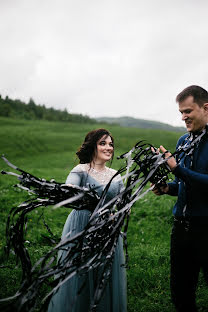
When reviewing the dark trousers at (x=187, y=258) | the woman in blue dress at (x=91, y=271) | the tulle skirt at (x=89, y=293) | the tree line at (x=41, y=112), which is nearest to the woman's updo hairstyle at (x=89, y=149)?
the woman in blue dress at (x=91, y=271)

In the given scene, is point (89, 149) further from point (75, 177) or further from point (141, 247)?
point (141, 247)

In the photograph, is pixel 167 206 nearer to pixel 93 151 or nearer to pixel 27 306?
pixel 93 151

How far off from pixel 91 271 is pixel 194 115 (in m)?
2.17

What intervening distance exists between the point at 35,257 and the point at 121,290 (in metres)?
2.32

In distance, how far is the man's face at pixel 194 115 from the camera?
255 cm

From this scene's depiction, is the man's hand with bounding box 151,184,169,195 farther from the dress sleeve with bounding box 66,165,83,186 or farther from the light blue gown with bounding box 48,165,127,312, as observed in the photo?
the dress sleeve with bounding box 66,165,83,186

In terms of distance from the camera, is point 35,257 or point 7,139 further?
point 7,139

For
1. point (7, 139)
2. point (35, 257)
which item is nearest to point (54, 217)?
point (35, 257)

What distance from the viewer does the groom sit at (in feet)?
8.37

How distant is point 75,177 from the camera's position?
10.3 feet

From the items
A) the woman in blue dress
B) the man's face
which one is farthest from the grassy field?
the man's face

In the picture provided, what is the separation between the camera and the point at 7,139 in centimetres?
3075

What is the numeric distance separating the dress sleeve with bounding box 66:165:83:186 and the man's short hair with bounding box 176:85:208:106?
157 centimetres

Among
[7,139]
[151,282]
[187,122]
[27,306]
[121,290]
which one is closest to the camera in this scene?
[27,306]
